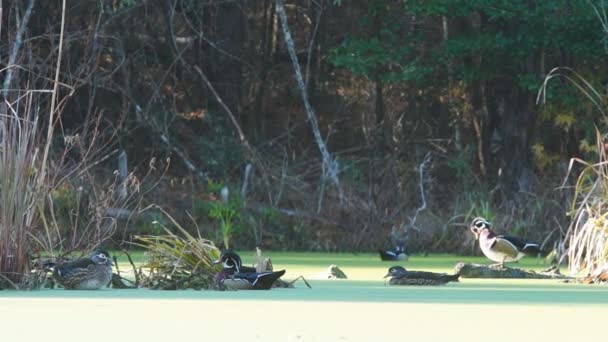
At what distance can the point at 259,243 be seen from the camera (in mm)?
16438

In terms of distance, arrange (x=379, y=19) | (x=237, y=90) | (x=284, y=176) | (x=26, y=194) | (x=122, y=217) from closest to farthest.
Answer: (x=26, y=194), (x=122, y=217), (x=284, y=176), (x=379, y=19), (x=237, y=90)

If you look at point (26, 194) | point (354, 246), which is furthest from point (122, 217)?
point (26, 194)

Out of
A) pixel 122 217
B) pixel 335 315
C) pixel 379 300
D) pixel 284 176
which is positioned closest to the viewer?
pixel 335 315

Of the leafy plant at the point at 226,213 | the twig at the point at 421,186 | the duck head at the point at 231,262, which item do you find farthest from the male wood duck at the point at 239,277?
the twig at the point at 421,186

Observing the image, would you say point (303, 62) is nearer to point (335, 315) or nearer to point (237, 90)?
point (237, 90)

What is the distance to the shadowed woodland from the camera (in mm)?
16609

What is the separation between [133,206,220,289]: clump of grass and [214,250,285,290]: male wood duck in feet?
0.41

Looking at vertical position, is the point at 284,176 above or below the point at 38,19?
below

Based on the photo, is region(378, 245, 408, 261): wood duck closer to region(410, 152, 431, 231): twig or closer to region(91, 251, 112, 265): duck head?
region(410, 152, 431, 231): twig

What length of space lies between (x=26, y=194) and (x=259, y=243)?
7.75 m

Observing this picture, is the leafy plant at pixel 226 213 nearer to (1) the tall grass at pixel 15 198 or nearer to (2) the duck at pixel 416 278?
(2) the duck at pixel 416 278

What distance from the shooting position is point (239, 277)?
8773 millimetres

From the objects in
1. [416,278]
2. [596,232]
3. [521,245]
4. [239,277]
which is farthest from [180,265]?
[521,245]

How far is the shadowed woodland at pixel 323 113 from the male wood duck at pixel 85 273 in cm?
578
